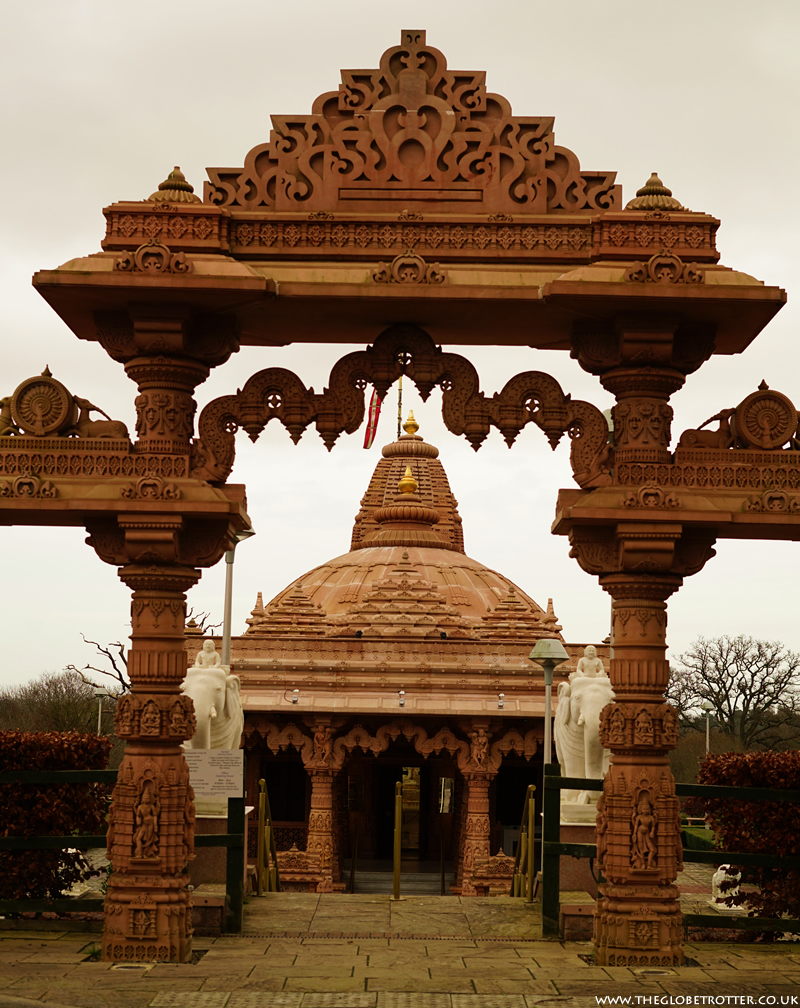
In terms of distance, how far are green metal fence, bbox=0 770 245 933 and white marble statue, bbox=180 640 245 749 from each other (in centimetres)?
206

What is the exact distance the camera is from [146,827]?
7598 millimetres

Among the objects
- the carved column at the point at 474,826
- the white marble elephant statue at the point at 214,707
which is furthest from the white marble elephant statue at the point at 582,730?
the carved column at the point at 474,826

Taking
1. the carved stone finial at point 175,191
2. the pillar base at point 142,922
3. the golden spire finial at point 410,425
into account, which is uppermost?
the golden spire finial at point 410,425

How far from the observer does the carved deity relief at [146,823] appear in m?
7.59

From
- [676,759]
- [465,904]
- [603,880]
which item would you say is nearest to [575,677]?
[465,904]

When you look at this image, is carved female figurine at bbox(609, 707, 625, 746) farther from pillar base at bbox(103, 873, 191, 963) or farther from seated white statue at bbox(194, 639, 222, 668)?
seated white statue at bbox(194, 639, 222, 668)

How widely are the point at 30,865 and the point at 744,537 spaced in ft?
17.7

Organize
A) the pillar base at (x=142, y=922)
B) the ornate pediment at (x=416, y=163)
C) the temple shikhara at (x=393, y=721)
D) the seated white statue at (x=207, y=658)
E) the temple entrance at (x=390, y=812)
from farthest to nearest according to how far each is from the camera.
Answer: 1. the temple entrance at (x=390, y=812)
2. the temple shikhara at (x=393, y=721)
3. the seated white statue at (x=207, y=658)
4. the ornate pediment at (x=416, y=163)
5. the pillar base at (x=142, y=922)

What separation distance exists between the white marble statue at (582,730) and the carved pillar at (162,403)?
4359 mm

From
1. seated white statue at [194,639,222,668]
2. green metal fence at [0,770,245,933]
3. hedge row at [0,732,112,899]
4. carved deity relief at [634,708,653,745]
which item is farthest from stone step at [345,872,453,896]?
carved deity relief at [634,708,653,745]

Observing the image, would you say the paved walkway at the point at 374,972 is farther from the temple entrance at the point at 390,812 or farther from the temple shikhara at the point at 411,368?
the temple entrance at the point at 390,812

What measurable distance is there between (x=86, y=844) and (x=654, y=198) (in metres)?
5.57

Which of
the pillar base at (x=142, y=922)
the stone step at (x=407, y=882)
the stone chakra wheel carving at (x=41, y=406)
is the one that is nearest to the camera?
the pillar base at (x=142, y=922)

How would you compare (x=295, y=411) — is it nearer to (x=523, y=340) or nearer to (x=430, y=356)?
(x=430, y=356)
